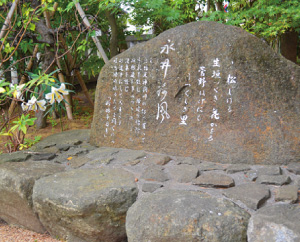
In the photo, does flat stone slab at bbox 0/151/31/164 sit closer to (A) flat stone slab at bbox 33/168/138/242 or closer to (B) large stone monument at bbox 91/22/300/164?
(A) flat stone slab at bbox 33/168/138/242

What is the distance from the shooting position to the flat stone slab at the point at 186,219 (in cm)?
231

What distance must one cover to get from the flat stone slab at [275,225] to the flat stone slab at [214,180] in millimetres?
491

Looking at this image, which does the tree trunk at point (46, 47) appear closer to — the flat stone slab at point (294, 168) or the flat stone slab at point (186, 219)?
the flat stone slab at point (186, 219)

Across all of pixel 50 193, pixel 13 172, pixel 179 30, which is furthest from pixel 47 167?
pixel 179 30

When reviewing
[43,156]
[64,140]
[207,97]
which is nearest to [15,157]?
[43,156]

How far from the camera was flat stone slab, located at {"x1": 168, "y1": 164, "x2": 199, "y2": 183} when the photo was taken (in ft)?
10.1

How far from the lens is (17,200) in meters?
3.36

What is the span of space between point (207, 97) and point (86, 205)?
1.69m

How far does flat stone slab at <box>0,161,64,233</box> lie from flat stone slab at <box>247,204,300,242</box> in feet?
Result: 7.08

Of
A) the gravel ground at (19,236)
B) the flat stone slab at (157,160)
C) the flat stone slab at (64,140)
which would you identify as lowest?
the gravel ground at (19,236)

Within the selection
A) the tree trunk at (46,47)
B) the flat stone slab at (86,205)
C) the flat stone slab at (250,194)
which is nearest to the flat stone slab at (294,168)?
the flat stone slab at (250,194)

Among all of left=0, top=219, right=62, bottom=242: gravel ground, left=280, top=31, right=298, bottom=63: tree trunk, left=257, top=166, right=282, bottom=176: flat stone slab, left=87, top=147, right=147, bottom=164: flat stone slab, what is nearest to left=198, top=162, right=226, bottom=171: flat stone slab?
left=257, top=166, right=282, bottom=176: flat stone slab

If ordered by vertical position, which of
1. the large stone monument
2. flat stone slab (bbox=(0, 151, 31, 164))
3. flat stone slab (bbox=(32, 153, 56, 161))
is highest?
the large stone monument

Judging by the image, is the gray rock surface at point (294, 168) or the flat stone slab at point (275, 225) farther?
the gray rock surface at point (294, 168)
